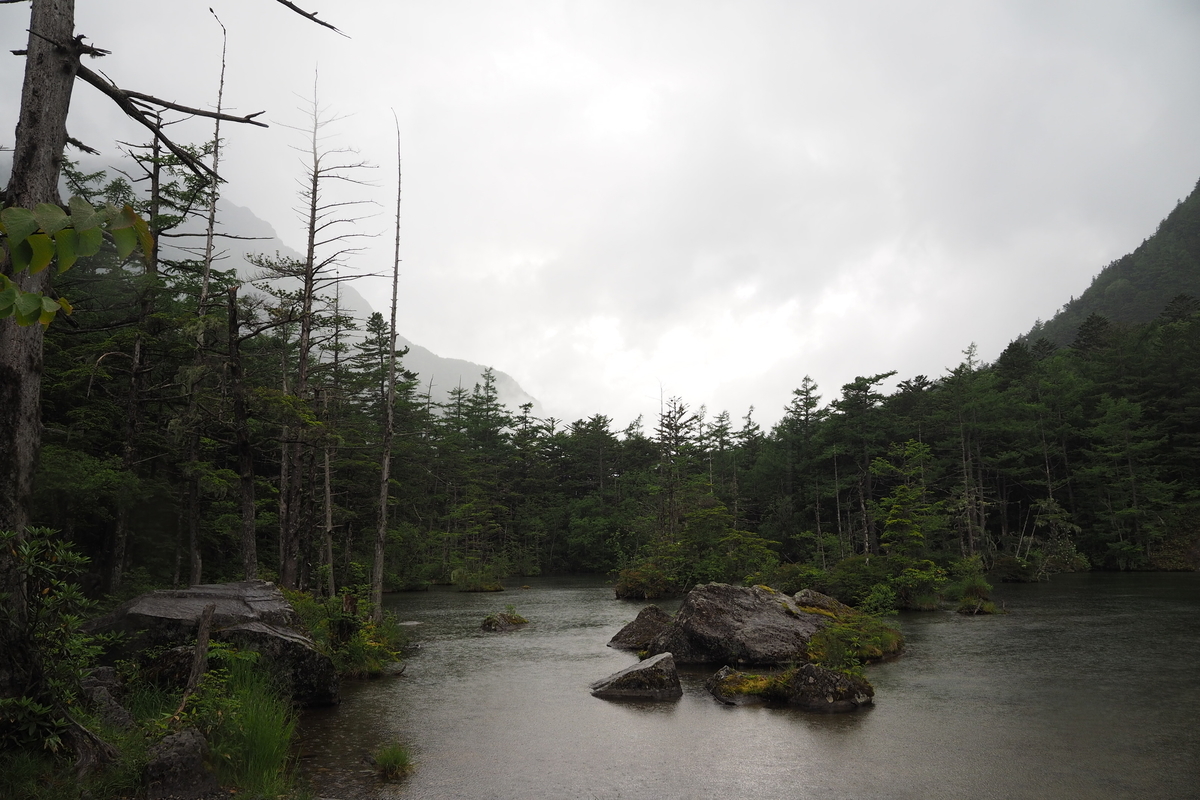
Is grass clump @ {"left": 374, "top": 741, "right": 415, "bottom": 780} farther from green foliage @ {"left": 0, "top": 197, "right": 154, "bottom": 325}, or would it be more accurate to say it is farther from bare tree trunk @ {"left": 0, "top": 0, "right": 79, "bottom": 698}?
green foliage @ {"left": 0, "top": 197, "right": 154, "bottom": 325}

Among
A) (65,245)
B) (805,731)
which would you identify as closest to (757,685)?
(805,731)

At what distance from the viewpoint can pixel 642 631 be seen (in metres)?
16.1

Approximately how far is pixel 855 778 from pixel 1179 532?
44.7 m

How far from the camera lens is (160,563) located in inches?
765

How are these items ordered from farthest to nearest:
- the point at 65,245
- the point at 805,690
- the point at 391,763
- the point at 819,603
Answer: the point at 819,603, the point at 805,690, the point at 391,763, the point at 65,245

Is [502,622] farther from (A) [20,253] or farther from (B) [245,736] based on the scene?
(A) [20,253]

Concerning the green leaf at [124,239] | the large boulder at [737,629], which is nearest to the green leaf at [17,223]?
the green leaf at [124,239]

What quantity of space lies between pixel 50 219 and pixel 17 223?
2.7 inches

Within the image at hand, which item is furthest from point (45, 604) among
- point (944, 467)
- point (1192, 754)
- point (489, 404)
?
point (489, 404)

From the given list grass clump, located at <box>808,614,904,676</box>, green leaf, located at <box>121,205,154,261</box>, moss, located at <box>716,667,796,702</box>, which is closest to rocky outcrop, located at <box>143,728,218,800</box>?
green leaf, located at <box>121,205,154,261</box>

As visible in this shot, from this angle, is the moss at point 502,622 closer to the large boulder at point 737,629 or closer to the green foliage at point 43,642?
the large boulder at point 737,629

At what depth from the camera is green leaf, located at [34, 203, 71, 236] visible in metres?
1.53

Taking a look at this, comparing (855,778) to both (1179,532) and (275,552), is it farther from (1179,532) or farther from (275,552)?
(1179,532)

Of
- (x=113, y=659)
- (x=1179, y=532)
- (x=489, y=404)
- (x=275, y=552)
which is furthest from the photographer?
(x=489, y=404)
